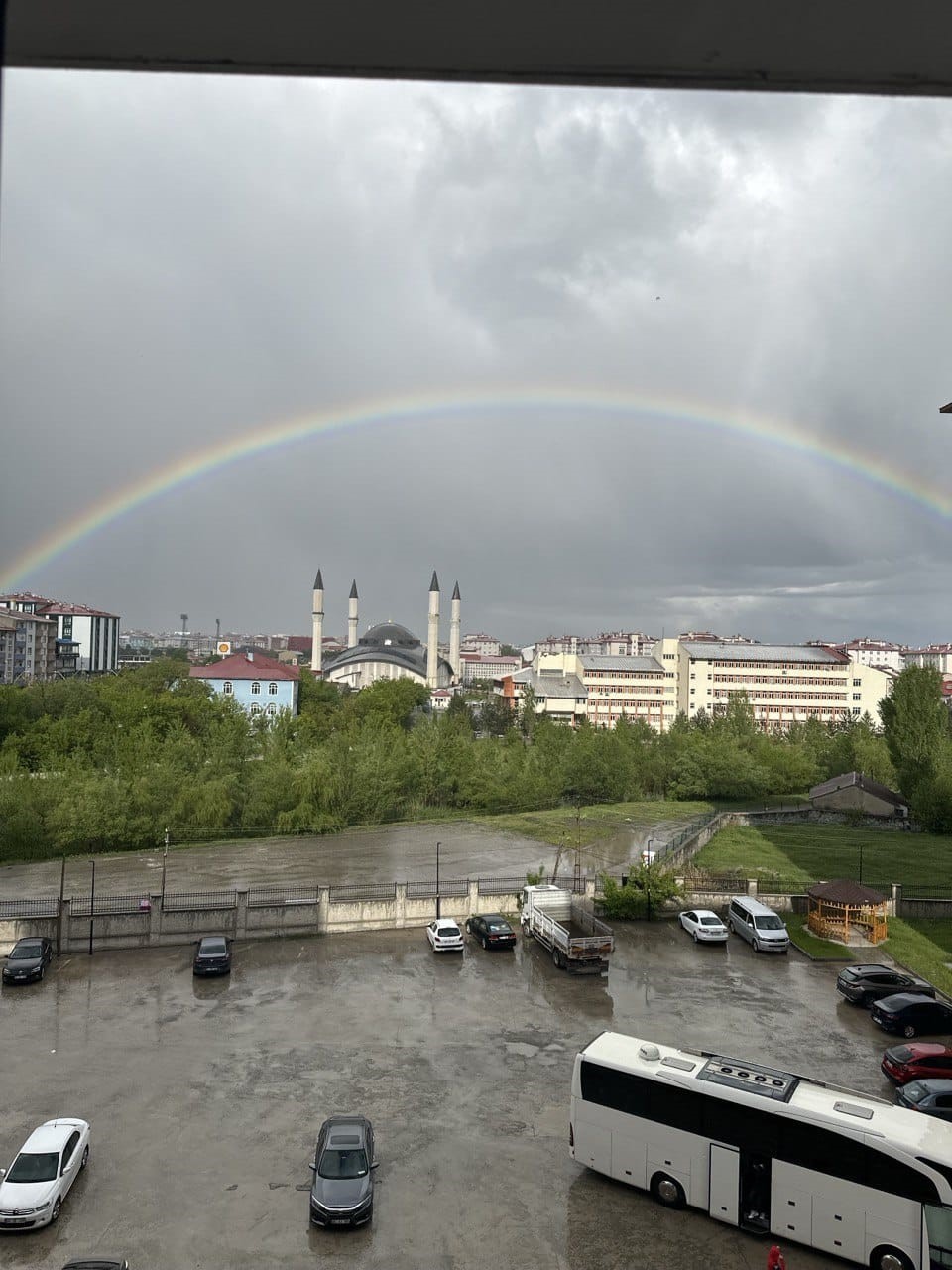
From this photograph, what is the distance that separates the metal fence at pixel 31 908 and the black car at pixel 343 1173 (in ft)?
38.0

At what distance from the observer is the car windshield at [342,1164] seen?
1014 cm

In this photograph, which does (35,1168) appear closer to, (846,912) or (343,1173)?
(343,1173)

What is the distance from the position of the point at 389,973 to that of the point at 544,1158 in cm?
763

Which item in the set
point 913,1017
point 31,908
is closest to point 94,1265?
point 913,1017

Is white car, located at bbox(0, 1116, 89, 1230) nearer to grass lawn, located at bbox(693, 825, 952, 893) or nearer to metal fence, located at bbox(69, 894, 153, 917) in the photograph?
metal fence, located at bbox(69, 894, 153, 917)

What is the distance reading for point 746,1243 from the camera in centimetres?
963

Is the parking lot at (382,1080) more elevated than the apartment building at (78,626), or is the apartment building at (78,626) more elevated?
the apartment building at (78,626)

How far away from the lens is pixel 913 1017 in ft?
51.0

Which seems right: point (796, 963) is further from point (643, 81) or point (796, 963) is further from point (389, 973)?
point (643, 81)

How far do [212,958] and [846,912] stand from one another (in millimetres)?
14577

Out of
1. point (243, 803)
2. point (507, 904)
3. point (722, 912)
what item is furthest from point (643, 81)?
point (243, 803)

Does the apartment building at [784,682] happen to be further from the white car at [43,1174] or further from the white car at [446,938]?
the white car at [43,1174]

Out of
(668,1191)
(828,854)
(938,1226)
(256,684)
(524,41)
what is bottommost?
(828,854)

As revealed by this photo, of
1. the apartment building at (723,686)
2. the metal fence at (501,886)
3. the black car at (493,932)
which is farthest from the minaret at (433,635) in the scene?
the black car at (493,932)
